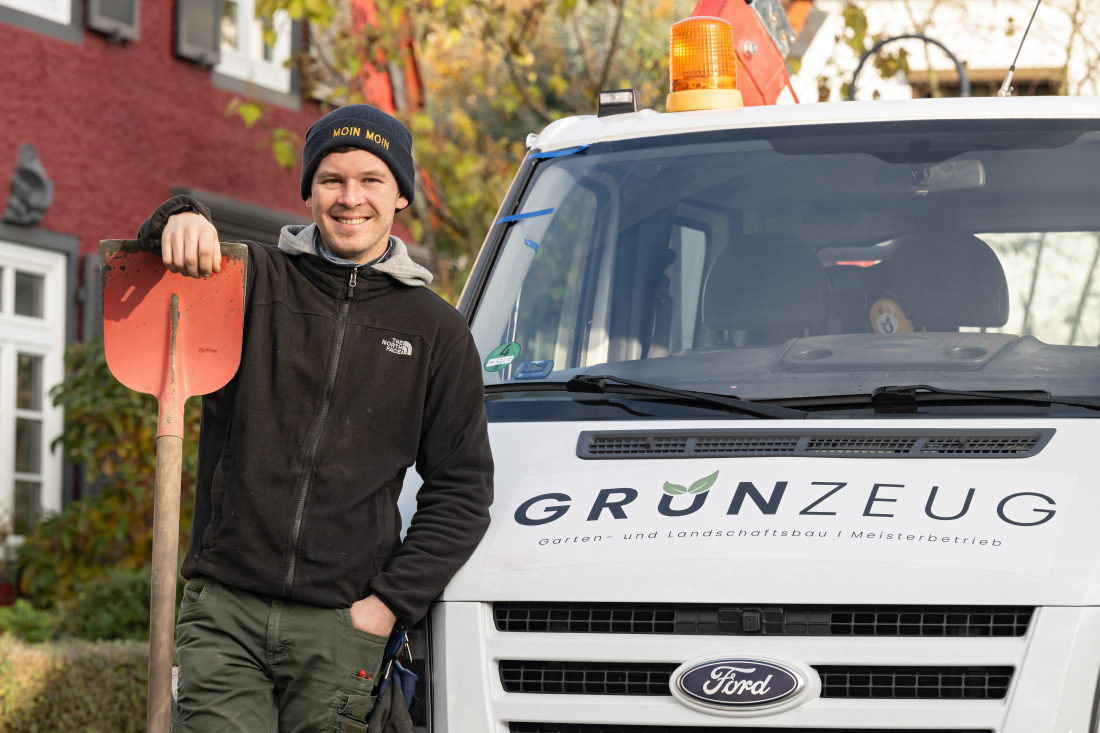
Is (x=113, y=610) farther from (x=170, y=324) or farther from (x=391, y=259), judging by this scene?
(x=391, y=259)

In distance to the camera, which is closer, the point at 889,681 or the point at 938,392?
the point at 889,681

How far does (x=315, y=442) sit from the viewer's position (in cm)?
304

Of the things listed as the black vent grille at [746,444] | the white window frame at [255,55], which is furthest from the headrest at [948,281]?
the white window frame at [255,55]

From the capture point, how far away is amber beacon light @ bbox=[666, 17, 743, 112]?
4.24m

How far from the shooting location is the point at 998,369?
333cm

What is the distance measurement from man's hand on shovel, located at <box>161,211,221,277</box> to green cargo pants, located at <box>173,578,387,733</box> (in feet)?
2.33

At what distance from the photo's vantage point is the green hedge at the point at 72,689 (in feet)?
19.9

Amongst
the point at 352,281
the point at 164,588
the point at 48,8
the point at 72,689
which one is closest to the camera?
the point at 164,588

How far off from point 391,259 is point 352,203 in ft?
0.53

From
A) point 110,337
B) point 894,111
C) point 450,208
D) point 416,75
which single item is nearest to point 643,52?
point 416,75

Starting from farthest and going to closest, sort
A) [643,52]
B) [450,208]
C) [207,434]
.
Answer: [643,52] → [450,208] → [207,434]

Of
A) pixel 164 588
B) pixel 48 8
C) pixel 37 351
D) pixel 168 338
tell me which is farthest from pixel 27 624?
pixel 164 588

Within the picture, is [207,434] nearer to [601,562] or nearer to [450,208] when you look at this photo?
[601,562]

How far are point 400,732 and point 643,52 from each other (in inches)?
461
